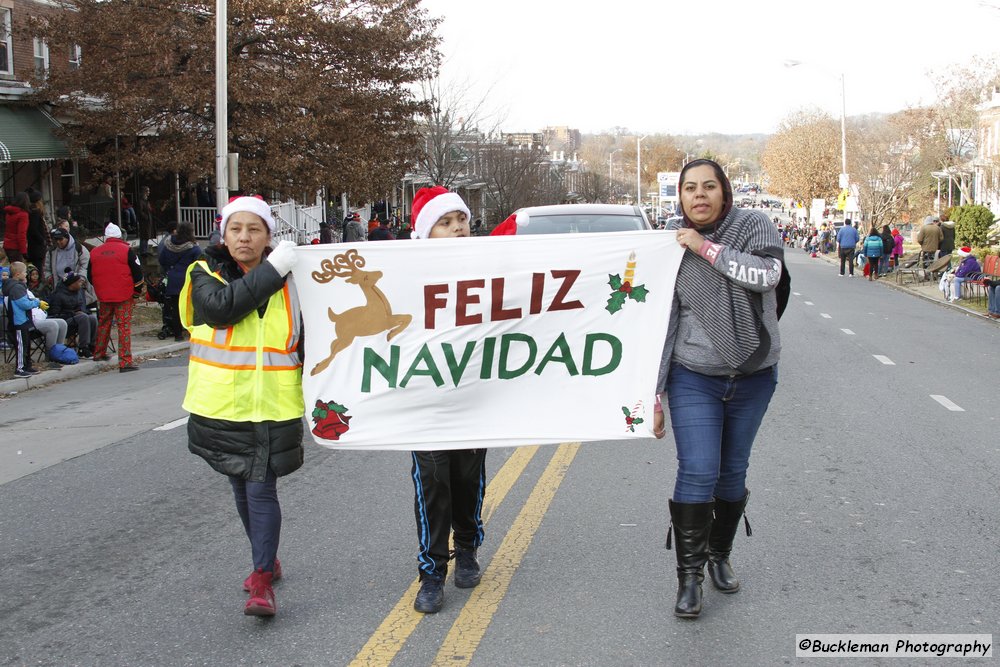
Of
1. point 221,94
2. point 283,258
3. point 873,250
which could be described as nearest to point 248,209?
point 283,258

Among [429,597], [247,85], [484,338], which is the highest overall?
[247,85]

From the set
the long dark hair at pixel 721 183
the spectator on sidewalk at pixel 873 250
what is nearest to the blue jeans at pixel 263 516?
the long dark hair at pixel 721 183

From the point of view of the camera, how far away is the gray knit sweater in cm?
417

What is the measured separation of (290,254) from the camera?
14.3 feet

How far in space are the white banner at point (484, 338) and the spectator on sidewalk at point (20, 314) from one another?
9.50m

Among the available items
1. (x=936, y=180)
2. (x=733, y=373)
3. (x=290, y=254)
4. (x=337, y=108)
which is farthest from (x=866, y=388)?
(x=936, y=180)

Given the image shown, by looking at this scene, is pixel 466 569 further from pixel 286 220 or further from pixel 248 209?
pixel 286 220

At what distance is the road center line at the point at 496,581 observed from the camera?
4168 mm

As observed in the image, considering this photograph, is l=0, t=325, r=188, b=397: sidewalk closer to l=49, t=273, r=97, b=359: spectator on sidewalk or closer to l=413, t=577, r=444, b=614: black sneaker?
l=49, t=273, r=97, b=359: spectator on sidewalk

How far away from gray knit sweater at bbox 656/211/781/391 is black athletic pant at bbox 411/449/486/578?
954 millimetres

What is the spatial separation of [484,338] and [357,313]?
592 millimetres

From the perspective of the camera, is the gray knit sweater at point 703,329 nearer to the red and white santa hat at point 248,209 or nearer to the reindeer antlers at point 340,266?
the reindeer antlers at point 340,266

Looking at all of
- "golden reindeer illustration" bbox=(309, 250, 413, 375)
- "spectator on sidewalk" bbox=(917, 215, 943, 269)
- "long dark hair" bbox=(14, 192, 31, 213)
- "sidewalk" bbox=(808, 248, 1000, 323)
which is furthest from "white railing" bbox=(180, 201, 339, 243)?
"golden reindeer illustration" bbox=(309, 250, 413, 375)

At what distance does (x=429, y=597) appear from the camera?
178 inches
